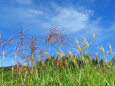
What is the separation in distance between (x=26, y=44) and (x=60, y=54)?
110cm

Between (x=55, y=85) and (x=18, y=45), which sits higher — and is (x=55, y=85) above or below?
below

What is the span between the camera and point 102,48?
14.9 ft

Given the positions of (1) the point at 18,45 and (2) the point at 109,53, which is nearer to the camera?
(1) the point at 18,45

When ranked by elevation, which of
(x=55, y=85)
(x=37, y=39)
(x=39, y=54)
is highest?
(x=37, y=39)

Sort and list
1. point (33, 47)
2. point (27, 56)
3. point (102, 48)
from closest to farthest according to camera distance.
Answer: point (33, 47) < point (27, 56) < point (102, 48)

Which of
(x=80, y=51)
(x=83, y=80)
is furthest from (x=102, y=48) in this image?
(x=83, y=80)

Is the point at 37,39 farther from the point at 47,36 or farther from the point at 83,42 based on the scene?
the point at 83,42

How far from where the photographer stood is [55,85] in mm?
4551

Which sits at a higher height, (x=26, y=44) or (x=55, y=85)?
(x=26, y=44)

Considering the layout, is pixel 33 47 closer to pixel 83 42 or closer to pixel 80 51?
pixel 80 51

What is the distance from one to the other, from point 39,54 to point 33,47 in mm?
245

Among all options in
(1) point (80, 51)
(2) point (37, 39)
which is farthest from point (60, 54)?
(2) point (37, 39)

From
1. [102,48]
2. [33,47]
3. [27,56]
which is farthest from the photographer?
[102,48]

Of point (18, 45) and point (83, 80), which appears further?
point (83, 80)
